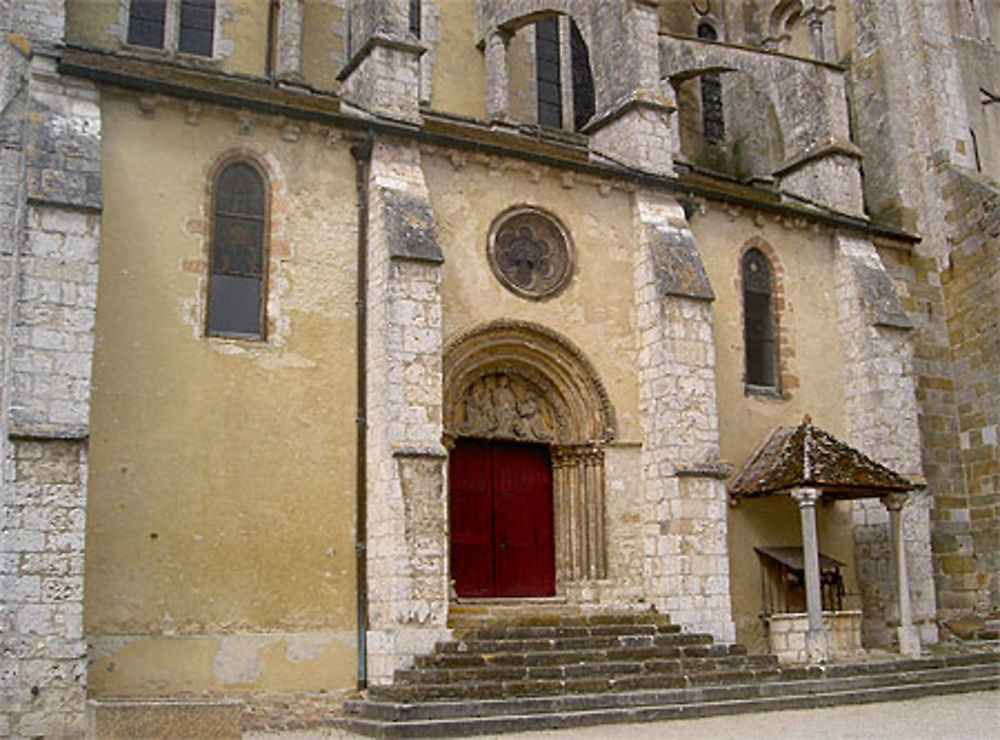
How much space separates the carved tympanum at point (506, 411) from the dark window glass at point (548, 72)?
663 centimetres

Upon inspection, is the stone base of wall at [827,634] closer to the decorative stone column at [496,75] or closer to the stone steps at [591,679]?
the stone steps at [591,679]

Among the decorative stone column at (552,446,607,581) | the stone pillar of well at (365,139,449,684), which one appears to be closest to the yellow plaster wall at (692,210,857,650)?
the decorative stone column at (552,446,607,581)

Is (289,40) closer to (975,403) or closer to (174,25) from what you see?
(174,25)

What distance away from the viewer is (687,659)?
1373 cm

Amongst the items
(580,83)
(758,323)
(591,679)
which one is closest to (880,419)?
(758,323)

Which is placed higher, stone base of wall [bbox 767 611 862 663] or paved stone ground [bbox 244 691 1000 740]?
stone base of wall [bbox 767 611 862 663]

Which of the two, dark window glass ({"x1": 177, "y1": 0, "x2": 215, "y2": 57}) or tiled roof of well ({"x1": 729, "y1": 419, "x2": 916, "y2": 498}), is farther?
dark window glass ({"x1": 177, "y1": 0, "x2": 215, "y2": 57})

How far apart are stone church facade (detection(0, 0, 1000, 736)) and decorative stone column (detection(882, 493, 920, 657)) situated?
0.12m

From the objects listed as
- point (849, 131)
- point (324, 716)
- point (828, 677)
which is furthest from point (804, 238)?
point (324, 716)

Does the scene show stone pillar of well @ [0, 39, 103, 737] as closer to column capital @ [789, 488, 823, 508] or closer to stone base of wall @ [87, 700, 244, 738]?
stone base of wall @ [87, 700, 244, 738]

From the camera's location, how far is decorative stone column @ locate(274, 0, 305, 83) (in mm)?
17938

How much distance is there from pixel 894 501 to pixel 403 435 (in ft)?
24.7

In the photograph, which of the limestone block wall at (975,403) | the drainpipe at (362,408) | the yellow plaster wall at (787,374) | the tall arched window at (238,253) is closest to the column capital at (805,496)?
the yellow plaster wall at (787,374)

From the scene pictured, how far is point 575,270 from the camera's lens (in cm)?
1577
